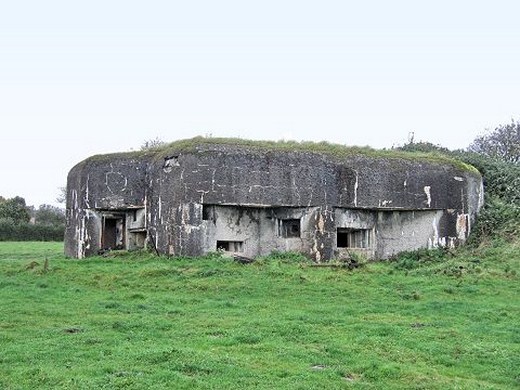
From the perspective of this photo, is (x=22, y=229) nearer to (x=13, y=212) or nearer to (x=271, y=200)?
(x=13, y=212)

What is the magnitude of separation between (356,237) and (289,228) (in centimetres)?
227

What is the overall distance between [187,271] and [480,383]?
32.2ft

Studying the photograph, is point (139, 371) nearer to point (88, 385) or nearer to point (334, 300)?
point (88, 385)

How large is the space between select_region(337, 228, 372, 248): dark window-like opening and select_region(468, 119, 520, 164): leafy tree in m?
18.6

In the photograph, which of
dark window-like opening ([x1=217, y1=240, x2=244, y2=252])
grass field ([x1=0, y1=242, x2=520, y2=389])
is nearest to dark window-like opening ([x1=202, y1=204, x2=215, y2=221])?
dark window-like opening ([x1=217, y1=240, x2=244, y2=252])

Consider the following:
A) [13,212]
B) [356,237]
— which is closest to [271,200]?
[356,237]

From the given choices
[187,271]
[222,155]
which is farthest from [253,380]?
[222,155]

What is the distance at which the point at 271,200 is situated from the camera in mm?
20469

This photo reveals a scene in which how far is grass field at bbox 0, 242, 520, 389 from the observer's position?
860cm

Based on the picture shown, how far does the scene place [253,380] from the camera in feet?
27.2

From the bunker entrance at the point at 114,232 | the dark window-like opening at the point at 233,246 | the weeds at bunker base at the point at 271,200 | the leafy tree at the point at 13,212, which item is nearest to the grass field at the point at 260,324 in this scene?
the weeds at bunker base at the point at 271,200

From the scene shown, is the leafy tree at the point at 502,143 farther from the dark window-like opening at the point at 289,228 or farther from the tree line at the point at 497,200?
the dark window-like opening at the point at 289,228

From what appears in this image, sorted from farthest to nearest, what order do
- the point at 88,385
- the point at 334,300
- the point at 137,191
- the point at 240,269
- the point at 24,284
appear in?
the point at 137,191
the point at 240,269
the point at 24,284
the point at 334,300
the point at 88,385

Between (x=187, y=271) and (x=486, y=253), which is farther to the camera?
(x=486, y=253)
